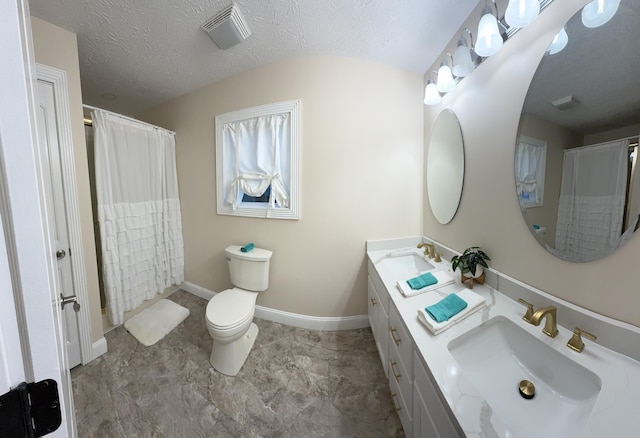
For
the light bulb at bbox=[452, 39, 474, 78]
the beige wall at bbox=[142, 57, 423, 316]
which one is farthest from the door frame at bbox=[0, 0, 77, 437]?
the light bulb at bbox=[452, 39, 474, 78]

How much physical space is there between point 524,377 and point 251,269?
5.47 feet

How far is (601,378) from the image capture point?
58 centimetres

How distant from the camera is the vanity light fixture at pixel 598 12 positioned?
655mm

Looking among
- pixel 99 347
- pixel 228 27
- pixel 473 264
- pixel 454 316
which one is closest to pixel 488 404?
pixel 454 316

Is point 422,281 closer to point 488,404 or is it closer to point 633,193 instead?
point 488,404

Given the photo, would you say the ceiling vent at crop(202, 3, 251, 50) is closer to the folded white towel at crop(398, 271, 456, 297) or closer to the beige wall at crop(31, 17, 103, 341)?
the beige wall at crop(31, 17, 103, 341)

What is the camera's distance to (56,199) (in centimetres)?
133

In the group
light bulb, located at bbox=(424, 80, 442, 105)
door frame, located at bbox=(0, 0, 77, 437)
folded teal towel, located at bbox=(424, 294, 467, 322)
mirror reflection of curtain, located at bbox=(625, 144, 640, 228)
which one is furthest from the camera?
light bulb, located at bbox=(424, 80, 442, 105)

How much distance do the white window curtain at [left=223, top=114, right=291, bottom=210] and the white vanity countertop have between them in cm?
138

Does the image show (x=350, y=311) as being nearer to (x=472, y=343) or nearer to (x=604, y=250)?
(x=472, y=343)

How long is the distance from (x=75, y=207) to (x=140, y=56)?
1204 mm

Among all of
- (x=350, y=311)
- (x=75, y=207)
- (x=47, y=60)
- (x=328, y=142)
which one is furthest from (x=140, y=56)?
(x=350, y=311)

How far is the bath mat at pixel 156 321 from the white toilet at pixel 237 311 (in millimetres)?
622

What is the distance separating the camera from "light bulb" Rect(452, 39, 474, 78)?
113 cm
